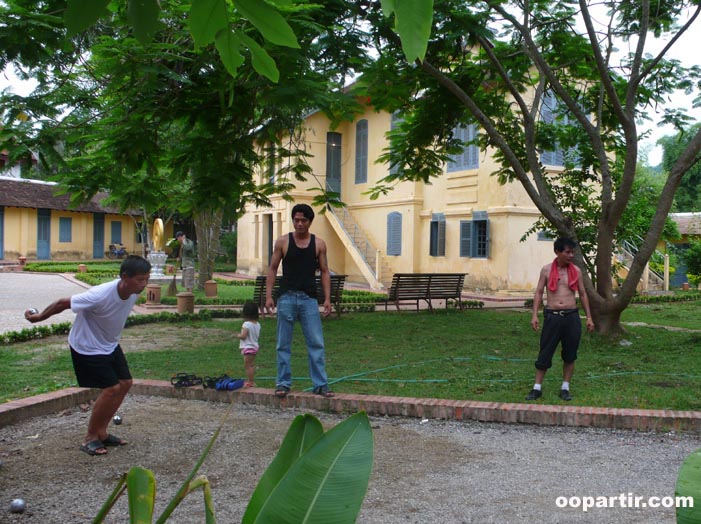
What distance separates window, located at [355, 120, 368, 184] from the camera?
26078mm

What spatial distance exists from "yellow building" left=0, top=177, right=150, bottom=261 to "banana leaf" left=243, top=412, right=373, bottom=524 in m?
36.1

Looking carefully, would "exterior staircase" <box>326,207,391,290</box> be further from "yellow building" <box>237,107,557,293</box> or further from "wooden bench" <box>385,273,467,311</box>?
"wooden bench" <box>385,273,467,311</box>

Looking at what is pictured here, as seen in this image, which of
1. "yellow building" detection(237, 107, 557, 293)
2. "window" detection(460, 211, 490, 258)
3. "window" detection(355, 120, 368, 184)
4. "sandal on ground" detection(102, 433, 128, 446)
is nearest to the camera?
"sandal on ground" detection(102, 433, 128, 446)

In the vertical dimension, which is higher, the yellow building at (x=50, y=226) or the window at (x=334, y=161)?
the window at (x=334, y=161)

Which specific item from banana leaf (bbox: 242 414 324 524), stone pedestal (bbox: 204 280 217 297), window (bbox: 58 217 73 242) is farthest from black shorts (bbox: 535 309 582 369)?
window (bbox: 58 217 73 242)

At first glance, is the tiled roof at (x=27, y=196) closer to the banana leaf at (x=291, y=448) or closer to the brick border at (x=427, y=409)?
the brick border at (x=427, y=409)

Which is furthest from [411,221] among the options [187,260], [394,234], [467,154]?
[187,260]

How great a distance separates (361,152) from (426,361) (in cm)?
1807

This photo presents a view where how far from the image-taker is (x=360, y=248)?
84.3 ft

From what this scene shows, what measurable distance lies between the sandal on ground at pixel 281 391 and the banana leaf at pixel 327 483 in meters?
5.72

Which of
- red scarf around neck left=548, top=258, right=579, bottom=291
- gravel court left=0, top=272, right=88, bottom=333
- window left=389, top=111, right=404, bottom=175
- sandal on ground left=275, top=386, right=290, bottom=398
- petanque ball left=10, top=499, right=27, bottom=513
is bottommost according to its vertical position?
petanque ball left=10, top=499, right=27, bottom=513

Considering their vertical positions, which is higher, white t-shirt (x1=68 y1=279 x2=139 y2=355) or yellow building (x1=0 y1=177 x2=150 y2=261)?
yellow building (x1=0 y1=177 x2=150 y2=261)

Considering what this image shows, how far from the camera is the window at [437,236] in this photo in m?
22.8

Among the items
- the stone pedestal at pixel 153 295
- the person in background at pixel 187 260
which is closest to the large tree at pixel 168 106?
the stone pedestal at pixel 153 295
